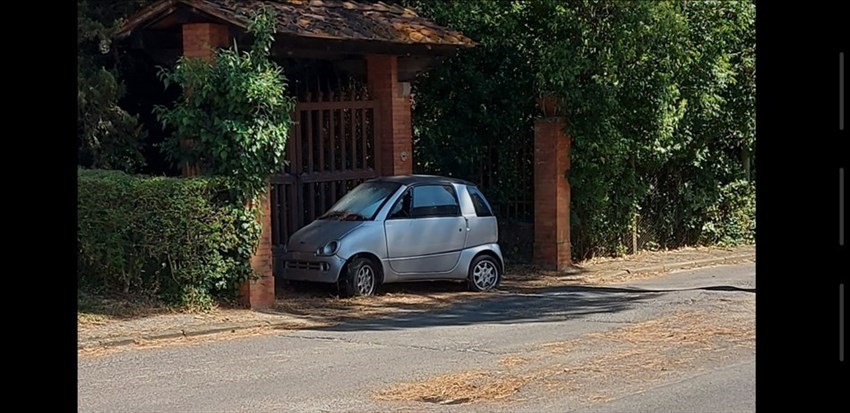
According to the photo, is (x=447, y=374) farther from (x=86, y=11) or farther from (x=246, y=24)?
(x=86, y=11)

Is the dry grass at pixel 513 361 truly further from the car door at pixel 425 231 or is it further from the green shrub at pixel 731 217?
the green shrub at pixel 731 217

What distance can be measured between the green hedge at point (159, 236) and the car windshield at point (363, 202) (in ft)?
5.90

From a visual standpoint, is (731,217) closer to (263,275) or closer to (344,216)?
(344,216)

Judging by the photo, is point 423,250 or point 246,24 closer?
point 246,24

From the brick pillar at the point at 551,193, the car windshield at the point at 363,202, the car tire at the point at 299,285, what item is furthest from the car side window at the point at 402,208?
the brick pillar at the point at 551,193

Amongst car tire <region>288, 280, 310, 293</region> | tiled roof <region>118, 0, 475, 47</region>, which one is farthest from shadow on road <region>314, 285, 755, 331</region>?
tiled roof <region>118, 0, 475, 47</region>

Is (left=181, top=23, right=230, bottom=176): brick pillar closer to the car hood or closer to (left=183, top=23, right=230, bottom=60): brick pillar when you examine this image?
(left=183, top=23, right=230, bottom=60): brick pillar

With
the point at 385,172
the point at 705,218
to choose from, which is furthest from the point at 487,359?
the point at 705,218

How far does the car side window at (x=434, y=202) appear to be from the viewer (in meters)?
15.6

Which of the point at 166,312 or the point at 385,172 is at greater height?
the point at 385,172

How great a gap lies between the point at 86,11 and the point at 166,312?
6.33 metres

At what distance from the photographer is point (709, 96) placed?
20.2m

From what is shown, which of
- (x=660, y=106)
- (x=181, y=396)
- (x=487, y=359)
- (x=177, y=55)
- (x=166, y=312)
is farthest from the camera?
(x=660, y=106)
